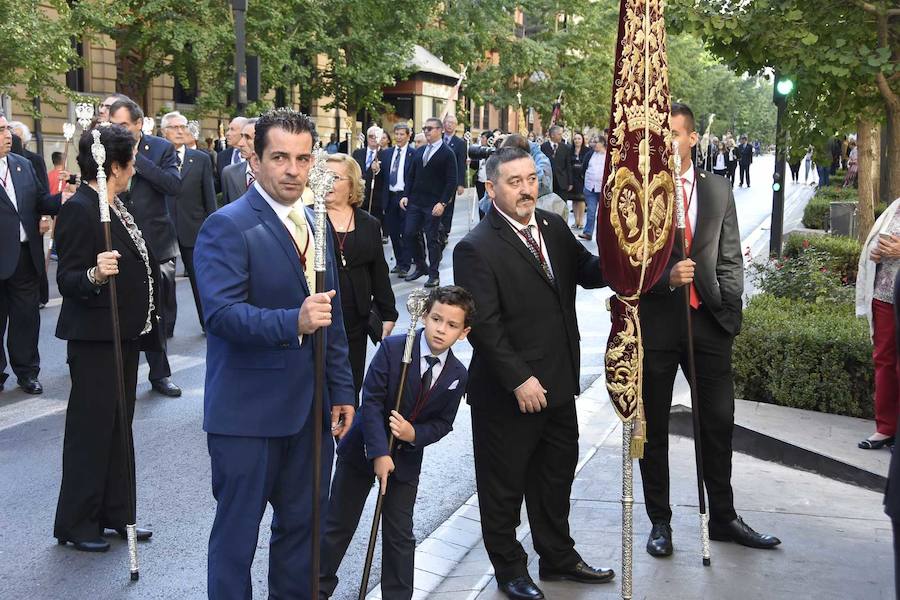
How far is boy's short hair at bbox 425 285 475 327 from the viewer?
4779 mm

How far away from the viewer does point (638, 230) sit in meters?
4.67

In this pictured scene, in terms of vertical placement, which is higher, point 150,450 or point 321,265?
point 321,265

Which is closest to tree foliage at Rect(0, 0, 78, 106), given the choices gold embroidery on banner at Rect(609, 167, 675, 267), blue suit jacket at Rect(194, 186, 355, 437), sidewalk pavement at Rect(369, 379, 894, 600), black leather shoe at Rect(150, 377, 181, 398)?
black leather shoe at Rect(150, 377, 181, 398)

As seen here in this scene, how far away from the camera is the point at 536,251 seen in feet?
16.9

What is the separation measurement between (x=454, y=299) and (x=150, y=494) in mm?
2849

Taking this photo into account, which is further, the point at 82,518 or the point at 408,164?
the point at 408,164

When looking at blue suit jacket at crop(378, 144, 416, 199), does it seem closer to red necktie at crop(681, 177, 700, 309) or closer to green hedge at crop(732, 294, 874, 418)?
green hedge at crop(732, 294, 874, 418)

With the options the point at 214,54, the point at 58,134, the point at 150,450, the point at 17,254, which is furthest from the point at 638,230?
the point at 58,134

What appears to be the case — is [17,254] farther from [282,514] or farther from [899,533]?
[899,533]

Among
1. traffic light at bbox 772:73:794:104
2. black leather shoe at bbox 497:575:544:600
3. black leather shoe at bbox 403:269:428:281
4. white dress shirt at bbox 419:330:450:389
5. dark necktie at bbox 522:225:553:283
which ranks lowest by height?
black leather shoe at bbox 497:575:544:600

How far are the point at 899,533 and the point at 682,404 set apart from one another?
448 cm

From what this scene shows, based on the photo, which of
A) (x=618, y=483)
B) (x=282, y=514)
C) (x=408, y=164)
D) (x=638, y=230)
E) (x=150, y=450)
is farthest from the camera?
(x=408, y=164)

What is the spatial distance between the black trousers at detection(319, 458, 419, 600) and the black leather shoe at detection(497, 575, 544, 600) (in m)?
0.49

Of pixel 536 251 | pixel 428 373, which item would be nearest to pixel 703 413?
pixel 536 251
